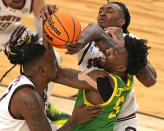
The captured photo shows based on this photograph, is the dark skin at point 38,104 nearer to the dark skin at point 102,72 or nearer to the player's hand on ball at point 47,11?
the dark skin at point 102,72

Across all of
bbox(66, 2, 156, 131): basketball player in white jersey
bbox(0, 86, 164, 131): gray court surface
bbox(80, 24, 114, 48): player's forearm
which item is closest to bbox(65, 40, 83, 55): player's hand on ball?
bbox(80, 24, 114, 48): player's forearm

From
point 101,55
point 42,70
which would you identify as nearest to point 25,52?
point 42,70

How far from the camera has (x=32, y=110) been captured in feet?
10.5

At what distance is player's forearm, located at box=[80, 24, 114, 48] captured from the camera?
346 cm

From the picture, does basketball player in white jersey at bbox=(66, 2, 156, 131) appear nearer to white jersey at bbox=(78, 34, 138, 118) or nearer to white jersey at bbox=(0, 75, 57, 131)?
white jersey at bbox=(78, 34, 138, 118)

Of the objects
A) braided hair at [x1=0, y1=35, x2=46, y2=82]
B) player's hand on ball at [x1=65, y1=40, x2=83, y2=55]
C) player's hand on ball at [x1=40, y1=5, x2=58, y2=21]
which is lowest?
braided hair at [x1=0, y1=35, x2=46, y2=82]

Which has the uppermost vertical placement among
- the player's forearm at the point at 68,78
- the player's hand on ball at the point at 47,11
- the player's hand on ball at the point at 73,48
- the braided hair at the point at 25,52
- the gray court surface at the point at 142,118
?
the player's hand on ball at the point at 47,11

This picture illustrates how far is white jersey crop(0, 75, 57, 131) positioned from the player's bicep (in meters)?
0.09

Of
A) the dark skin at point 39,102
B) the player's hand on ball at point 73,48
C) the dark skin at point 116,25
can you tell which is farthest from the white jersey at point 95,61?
the player's hand on ball at point 73,48

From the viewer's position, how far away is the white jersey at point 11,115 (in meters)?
3.28

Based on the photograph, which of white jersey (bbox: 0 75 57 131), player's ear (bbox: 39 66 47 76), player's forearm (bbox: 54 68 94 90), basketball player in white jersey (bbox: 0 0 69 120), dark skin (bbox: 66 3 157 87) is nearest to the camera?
white jersey (bbox: 0 75 57 131)

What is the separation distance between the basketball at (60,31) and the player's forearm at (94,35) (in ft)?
0.19

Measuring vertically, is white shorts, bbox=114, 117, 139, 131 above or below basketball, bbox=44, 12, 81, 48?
below

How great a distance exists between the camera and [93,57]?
4.12 m
